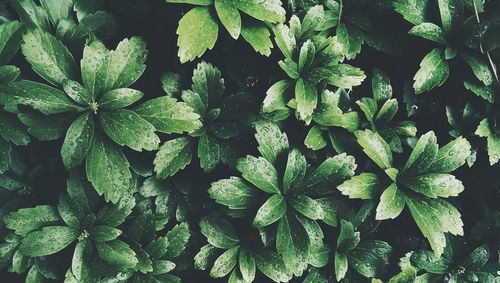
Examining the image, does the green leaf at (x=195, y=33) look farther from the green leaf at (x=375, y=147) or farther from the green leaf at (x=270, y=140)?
the green leaf at (x=375, y=147)

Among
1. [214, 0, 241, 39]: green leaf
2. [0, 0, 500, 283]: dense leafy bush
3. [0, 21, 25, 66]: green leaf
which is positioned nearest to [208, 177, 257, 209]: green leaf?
[0, 0, 500, 283]: dense leafy bush

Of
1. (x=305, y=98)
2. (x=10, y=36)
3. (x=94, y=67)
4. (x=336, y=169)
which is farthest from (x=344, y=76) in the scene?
(x=10, y=36)

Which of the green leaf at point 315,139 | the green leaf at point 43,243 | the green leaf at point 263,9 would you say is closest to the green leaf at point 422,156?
the green leaf at point 315,139

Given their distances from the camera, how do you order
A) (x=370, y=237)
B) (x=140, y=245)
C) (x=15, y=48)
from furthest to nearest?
(x=370, y=237) < (x=140, y=245) < (x=15, y=48)

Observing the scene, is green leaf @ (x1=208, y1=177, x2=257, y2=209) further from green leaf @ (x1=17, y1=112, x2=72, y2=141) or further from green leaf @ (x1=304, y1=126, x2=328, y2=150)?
green leaf @ (x1=17, y1=112, x2=72, y2=141)

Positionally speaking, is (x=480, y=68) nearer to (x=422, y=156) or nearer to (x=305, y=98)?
(x=422, y=156)

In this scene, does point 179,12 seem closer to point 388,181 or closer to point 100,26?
point 100,26

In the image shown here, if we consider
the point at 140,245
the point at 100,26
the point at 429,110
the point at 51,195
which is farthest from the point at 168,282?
the point at 429,110
